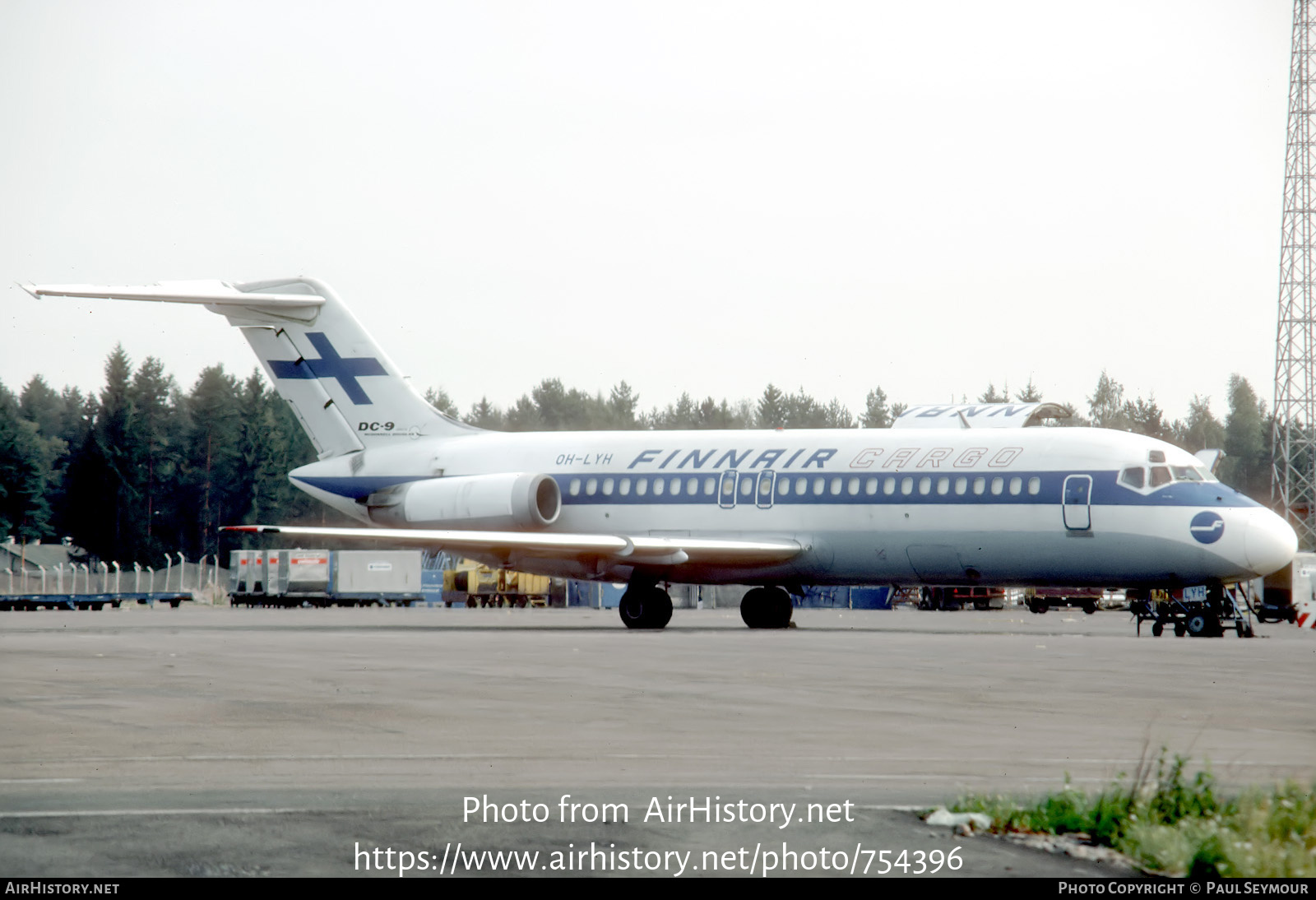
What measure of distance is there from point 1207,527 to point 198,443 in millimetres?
96816

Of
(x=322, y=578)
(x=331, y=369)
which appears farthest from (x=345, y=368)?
(x=322, y=578)

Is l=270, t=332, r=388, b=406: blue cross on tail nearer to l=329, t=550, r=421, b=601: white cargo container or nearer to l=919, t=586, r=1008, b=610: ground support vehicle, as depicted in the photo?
l=329, t=550, r=421, b=601: white cargo container

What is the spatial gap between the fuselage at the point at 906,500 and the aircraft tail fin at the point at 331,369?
101 cm

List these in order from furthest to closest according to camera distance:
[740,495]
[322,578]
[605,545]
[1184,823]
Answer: [322,578], [740,495], [605,545], [1184,823]

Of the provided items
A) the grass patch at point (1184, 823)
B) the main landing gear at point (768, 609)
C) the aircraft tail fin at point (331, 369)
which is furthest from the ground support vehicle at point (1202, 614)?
the grass patch at point (1184, 823)

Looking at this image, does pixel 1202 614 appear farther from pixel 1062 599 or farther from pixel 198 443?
pixel 198 443

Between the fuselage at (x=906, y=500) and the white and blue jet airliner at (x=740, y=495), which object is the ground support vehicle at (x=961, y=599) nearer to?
the white and blue jet airliner at (x=740, y=495)

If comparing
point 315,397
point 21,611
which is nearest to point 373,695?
point 315,397

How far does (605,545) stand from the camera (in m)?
30.9

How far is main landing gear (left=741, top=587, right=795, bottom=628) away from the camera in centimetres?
3366

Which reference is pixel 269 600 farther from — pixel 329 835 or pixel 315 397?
pixel 329 835

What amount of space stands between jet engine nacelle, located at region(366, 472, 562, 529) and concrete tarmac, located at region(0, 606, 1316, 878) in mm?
10126

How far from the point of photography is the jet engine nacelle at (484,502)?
33.6 metres
